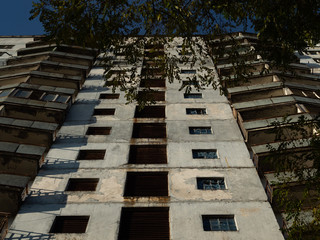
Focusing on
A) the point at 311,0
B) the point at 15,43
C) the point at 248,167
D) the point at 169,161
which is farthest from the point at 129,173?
the point at 15,43

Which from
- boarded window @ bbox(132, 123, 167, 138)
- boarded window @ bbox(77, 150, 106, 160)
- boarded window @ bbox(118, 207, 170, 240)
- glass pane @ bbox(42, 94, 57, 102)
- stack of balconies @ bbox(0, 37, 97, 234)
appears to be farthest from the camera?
glass pane @ bbox(42, 94, 57, 102)

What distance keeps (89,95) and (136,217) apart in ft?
48.5

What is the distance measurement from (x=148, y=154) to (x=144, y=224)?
556 centimetres

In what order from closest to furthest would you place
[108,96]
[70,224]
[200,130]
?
[70,224] → [200,130] → [108,96]

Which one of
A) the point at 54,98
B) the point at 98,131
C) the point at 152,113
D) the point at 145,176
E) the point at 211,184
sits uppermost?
the point at 54,98

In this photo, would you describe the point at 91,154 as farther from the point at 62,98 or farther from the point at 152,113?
the point at 62,98

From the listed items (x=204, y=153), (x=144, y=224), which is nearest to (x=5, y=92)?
(x=144, y=224)

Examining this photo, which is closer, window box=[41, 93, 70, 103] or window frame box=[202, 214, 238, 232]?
window frame box=[202, 214, 238, 232]

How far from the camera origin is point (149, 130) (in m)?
21.5

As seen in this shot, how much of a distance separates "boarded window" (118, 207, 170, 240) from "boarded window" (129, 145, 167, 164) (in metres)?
3.98

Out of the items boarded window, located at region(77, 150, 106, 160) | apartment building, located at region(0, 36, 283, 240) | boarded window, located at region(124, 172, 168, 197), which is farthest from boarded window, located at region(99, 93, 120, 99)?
boarded window, located at region(124, 172, 168, 197)

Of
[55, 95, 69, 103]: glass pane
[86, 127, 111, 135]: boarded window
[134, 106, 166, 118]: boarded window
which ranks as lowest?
[86, 127, 111, 135]: boarded window

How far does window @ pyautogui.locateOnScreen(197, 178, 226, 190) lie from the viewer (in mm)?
16125

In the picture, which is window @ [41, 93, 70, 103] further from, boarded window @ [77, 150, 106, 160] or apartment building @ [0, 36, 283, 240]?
boarded window @ [77, 150, 106, 160]
